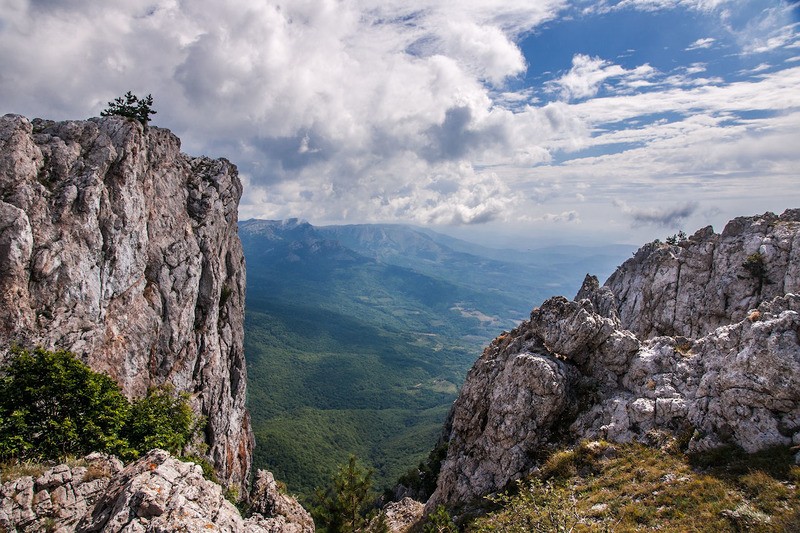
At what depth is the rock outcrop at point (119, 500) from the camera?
13305 mm

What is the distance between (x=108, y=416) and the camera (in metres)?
24.9

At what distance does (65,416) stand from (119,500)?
14.8 m

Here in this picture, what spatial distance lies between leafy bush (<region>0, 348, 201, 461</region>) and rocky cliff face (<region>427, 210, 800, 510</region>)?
23.7 m

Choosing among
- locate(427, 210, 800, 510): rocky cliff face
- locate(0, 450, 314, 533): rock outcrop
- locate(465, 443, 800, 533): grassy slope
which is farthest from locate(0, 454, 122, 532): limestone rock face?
locate(427, 210, 800, 510): rocky cliff face

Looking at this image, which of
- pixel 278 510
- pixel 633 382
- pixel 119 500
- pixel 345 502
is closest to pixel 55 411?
pixel 119 500

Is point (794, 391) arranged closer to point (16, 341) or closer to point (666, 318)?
point (666, 318)

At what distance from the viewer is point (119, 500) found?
14.0m

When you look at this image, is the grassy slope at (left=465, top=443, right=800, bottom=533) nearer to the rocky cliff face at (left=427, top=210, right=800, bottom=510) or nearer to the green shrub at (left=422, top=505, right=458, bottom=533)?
the rocky cliff face at (left=427, top=210, right=800, bottom=510)

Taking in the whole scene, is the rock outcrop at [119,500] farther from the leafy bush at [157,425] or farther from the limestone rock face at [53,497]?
the leafy bush at [157,425]

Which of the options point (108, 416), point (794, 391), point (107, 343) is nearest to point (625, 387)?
point (794, 391)

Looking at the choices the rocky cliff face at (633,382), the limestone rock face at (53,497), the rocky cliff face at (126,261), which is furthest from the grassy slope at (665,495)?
the rocky cliff face at (126,261)

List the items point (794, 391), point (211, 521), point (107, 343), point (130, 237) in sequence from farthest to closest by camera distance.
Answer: point (130, 237) < point (107, 343) < point (794, 391) < point (211, 521)

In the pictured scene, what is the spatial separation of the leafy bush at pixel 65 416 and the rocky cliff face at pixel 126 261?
25.8 feet

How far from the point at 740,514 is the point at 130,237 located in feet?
174
